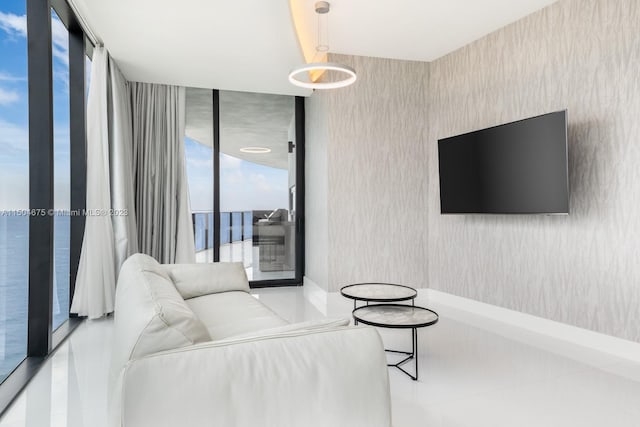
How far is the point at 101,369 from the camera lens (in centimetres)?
262

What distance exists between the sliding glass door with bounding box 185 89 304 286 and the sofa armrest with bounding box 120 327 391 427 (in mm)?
4362

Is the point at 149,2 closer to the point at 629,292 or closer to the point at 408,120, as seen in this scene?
the point at 408,120

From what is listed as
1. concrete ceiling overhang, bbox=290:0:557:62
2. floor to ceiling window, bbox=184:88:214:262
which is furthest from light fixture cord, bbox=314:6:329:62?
floor to ceiling window, bbox=184:88:214:262

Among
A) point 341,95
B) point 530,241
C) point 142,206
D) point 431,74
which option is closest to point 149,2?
point 341,95

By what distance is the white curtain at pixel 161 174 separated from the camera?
486cm

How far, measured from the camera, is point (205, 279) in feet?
9.79

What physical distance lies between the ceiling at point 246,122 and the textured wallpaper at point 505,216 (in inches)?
48.9

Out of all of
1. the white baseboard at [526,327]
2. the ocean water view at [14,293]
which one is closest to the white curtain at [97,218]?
the ocean water view at [14,293]

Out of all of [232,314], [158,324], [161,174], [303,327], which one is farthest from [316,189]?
[158,324]

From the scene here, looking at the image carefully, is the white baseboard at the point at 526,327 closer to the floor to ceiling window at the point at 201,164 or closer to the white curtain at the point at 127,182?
the floor to ceiling window at the point at 201,164

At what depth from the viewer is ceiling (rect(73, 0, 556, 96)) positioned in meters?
3.14

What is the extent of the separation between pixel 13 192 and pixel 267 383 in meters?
2.68

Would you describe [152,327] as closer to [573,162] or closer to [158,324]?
[158,324]

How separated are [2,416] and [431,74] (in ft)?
15.4
